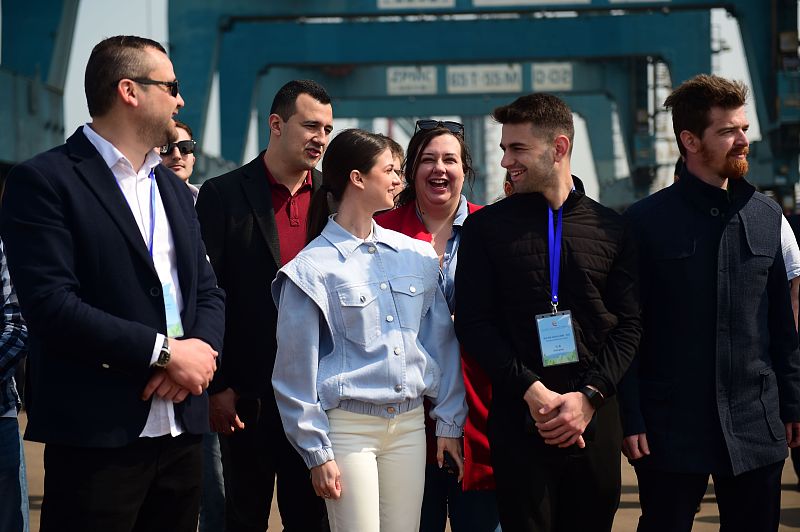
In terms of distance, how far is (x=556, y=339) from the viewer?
3.31m

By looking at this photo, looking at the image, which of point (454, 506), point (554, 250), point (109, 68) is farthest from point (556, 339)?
point (109, 68)

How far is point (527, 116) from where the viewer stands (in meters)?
3.45

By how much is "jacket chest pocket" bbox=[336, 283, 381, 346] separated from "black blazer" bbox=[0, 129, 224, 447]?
0.59 meters

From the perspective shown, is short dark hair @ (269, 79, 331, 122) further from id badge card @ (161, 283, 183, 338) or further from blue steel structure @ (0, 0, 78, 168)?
blue steel structure @ (0, 0, 78, 168)

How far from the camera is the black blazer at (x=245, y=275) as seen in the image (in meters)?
4.01

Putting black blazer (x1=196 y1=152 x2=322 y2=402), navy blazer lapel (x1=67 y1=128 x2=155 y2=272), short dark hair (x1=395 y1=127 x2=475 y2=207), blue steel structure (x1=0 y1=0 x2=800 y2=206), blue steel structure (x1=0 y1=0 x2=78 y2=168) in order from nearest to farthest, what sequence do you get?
navy blazer lapel (x1=67 y1=128 x2=155 y2=272)
black blazer (x1=196 y1=152 x2=322 y2=402)
short dark hair (x1=395 y1=127 x2=475 y2=207)
blue steel structure (x1=0 y1=0 x2=78 y2=168)
blue steel structure (x1=0 y1=0 x2=800 y2=206)

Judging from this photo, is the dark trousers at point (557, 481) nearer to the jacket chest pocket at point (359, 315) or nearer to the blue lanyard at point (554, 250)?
the blue lanyard at point (554, 250)

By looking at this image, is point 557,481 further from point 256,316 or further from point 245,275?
point 245,275

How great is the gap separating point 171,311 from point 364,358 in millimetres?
637

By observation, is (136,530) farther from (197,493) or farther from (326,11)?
(326,11)

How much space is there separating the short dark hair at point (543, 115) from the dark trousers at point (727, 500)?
1134 mm

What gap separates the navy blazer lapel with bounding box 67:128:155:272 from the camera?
296 centimetres

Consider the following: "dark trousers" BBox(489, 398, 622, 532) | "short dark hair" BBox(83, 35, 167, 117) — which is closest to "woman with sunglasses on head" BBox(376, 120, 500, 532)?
"dark trousers" BBox(489, 398, 622, 532)

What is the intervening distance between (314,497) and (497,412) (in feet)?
2.81
